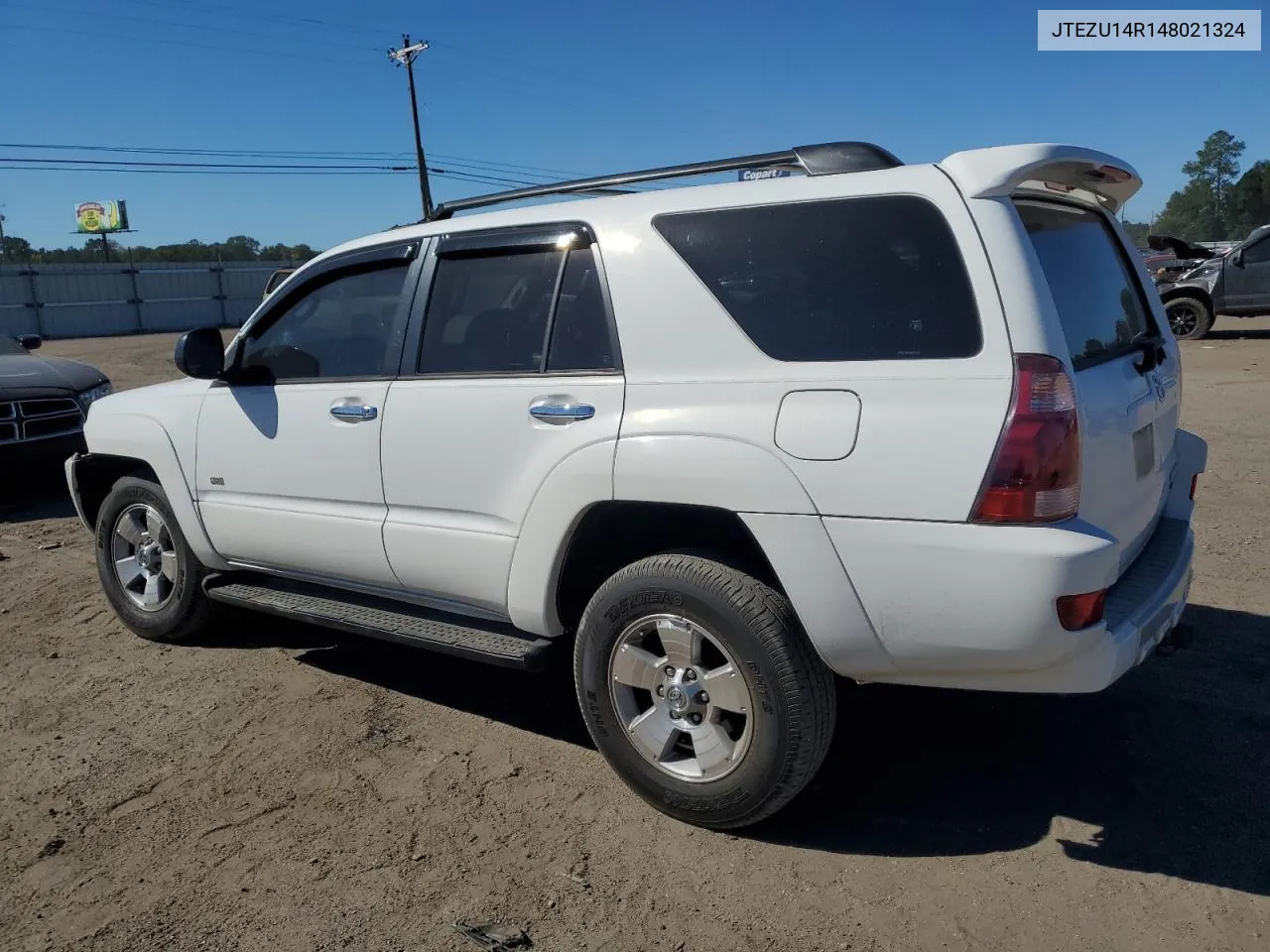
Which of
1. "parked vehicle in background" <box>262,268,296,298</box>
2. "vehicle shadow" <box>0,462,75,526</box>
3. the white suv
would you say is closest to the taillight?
the white suv

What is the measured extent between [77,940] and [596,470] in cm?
195

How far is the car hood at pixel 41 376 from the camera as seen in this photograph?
8.32 meters

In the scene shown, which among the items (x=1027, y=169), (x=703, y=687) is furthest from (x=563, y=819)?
(x=1027, y=169)

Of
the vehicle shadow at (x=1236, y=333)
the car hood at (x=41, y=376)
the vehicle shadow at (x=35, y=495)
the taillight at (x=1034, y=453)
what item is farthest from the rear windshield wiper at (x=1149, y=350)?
the vehicle shadow at (x=1236, y=333)

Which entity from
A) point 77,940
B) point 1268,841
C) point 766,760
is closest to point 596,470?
point 766,760

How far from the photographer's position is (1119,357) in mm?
3189

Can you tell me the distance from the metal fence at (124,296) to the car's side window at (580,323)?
109 ft

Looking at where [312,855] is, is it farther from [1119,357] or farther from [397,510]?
[1119,357]

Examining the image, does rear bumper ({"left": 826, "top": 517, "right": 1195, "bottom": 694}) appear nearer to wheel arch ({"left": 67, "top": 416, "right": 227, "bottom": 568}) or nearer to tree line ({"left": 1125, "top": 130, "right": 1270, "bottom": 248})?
wheel arch ({"left": 67, "top": 416, "right": 227, "bottom": 568})

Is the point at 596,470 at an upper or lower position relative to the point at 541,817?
upper

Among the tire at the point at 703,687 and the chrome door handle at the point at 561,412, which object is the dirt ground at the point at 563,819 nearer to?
the tire at the point at 703,687

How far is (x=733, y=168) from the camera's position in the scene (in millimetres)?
3402

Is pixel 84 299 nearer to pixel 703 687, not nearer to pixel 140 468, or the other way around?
pixel 140 468

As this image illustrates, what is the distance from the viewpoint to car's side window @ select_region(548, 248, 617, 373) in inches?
131
